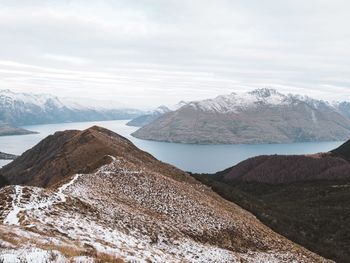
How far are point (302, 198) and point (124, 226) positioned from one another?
300 feet

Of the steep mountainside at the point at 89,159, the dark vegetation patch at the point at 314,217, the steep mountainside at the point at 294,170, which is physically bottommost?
the steep mountainside at the point at 294,170

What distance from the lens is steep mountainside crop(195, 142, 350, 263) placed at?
67.1 m

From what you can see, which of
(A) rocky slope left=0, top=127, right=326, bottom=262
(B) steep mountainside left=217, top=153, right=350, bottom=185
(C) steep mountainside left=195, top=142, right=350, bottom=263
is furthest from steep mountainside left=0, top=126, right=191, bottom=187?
(B) steep mountainside left=217, top=153, right=350, bottom=185

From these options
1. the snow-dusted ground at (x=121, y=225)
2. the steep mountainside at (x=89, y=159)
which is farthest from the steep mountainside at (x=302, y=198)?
the snow-dusted ground at (x=121, y=225)

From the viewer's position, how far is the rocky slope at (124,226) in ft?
74.5

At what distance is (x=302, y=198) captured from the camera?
11488 cm

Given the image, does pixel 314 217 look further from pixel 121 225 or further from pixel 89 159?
pixel 121 225

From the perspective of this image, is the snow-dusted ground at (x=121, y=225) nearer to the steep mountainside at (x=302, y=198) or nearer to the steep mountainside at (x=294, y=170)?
the steep mountainside at (x=302, y=198)

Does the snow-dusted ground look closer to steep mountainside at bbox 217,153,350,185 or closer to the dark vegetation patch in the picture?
the dark vegetation patch

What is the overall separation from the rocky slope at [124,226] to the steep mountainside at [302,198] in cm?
2187

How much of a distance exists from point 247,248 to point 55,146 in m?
113

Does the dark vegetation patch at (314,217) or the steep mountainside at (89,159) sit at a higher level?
the steep mountainside at (89,159)

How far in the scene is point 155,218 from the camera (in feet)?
125

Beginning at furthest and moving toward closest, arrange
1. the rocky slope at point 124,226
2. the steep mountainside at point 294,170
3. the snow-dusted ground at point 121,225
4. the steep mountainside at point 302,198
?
the steep mountainside at point 294,170 < the steep mountainside at point 302,198 < the rocky slope at point 124,226 < the snow-dusted ground at point 121,225
